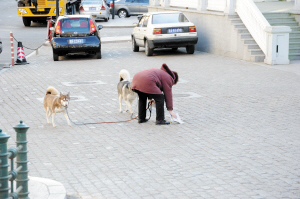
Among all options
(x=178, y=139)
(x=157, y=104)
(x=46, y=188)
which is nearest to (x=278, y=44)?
(x=157, y=104)

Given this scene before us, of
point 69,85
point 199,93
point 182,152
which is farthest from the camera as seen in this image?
point 69,85

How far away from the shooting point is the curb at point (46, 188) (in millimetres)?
5230

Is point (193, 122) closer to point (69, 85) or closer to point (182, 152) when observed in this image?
point (182, 152)

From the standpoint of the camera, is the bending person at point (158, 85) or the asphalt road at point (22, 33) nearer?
the bending person at point (158, 85)

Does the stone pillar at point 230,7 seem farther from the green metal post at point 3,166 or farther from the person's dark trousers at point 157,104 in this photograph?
the green metal post at point 3,166

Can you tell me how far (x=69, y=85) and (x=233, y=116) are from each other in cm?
522

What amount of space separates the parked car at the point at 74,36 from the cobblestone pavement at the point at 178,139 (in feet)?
11.5

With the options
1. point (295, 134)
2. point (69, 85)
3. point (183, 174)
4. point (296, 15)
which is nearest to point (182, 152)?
point (183, 174)

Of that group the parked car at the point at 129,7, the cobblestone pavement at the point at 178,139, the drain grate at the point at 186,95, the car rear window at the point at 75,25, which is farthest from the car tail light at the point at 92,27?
the parked car at the point at 129,7

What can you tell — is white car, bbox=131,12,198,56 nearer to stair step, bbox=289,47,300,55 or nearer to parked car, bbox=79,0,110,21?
stair step, bbox=289,47,300,55

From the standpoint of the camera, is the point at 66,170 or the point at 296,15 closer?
the point at 66,170

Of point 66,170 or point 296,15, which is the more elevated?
point 296,15

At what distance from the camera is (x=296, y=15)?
19531 millimetres

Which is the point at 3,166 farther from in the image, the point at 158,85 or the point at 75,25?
the point at 75,25
